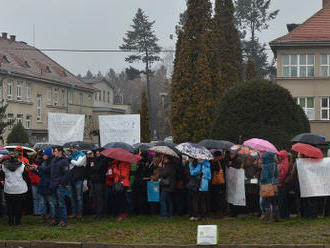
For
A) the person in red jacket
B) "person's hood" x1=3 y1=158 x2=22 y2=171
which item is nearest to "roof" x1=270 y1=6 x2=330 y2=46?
the person in red jacket

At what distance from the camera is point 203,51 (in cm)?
3988

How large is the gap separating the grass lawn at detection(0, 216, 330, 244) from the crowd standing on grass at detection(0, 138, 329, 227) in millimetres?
444

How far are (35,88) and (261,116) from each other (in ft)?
145

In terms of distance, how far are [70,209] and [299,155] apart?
646cm

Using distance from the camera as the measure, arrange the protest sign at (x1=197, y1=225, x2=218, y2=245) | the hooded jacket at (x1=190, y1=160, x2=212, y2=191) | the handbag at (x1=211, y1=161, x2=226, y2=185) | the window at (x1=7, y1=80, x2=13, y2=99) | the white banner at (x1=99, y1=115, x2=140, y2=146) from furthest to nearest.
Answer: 1. the window at (x1=7, y1=80, x2=13, y2=99)
2. the white banner at (x1=99, y1=115, x2=140, y2=146)
3. the handbag at (x1=211, y1=161, x2=226, y2=185)
4. the hooded jacket at (x1=190, y1=160, x2=212, y2=191)
5. the protest sign at (x1=197, y1=225, x2=218, y2=245)

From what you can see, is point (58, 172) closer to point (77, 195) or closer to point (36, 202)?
point (77, 195)

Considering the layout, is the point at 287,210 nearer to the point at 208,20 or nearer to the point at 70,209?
the point at 70,209

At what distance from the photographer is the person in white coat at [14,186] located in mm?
14172

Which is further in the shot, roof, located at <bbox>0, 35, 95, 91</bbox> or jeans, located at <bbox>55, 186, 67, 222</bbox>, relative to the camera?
roof, located at <bbox>0, 35, 95, 91</bbox>

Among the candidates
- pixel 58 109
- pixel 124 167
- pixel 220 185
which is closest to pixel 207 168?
pixel 220 185

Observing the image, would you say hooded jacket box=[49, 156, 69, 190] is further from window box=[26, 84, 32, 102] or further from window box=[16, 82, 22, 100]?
window box=[26, 84, 32, 102]

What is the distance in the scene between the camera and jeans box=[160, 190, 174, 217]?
15023 millimetres

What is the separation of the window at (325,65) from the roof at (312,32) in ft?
4.47

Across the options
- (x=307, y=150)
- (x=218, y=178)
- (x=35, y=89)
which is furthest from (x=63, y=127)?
(x=35, y=89)
